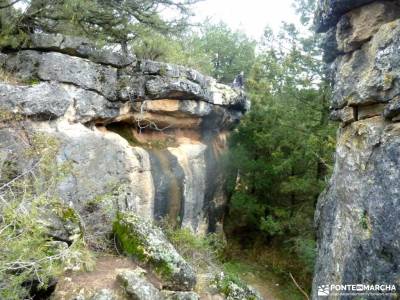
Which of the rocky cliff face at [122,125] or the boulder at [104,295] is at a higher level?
the rocky cliff face at [122,125]

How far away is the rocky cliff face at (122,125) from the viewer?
8.82 m

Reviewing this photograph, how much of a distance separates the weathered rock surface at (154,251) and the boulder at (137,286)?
562 millimetres

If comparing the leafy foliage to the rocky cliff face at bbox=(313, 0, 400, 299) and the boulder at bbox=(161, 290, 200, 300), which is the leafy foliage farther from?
the boulder at bbox=(161, 290, 200, 300)

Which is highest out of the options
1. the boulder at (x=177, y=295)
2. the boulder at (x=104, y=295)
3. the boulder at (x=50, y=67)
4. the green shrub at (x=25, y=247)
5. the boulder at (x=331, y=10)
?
the boulder at (x=331, y=10)

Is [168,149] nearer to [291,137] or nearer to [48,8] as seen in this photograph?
[291,137]

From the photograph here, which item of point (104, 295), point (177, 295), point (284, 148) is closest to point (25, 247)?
point (104, 295)

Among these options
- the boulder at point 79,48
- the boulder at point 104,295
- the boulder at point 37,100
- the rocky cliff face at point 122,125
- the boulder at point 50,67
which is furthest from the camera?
the boulder at point 79,48

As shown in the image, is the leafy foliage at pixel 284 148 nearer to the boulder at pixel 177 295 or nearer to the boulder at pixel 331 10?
the boulder at pixel 331 10

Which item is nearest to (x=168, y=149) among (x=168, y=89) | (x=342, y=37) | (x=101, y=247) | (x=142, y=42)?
(x=168, y=89)

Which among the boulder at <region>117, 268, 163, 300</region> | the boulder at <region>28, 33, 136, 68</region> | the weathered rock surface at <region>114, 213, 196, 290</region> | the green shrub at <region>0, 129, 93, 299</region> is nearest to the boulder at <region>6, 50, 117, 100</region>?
the boulder at <region>28, 33, 136, 68</region>

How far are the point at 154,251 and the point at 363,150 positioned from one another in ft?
14.7

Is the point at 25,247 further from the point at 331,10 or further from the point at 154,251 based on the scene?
the point at 331,10

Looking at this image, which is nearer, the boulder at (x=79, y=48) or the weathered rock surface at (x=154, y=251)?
the weathered rock surface at (x=154, y=251)

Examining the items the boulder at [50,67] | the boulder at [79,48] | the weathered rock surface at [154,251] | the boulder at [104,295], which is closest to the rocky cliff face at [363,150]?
the weathered rock surface at [154,251]
